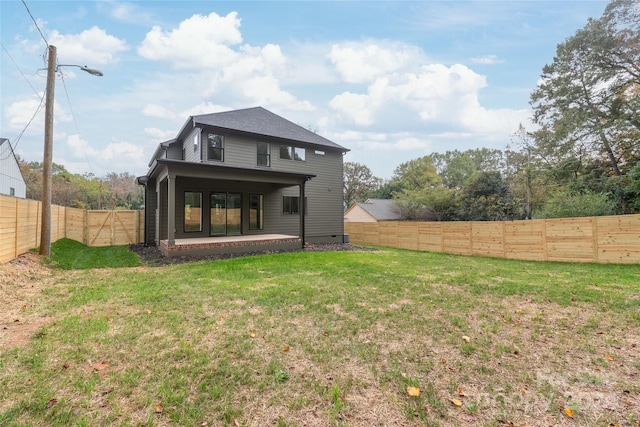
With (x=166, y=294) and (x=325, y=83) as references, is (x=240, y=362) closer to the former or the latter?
(x=166, y=294)

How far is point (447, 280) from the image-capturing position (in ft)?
20.4

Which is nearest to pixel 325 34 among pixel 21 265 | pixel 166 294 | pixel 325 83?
pixel 325 83

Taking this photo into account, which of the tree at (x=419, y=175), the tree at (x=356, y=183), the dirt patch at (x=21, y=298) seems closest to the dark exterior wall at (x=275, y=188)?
the dirt patch at (x=21, y=298)

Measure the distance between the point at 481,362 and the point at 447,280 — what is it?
3.69 m

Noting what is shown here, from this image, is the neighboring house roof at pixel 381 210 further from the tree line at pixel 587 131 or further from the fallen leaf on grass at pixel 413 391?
the fallen leaf on grass at pixel 413 391

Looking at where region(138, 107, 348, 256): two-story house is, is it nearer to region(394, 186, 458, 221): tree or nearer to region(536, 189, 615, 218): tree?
region(536, 189, 615, 218): tree

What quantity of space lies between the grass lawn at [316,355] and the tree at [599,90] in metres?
16.0

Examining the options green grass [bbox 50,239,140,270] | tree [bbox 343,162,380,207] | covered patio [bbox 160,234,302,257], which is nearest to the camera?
green grass [bbox 50,239,140,270]

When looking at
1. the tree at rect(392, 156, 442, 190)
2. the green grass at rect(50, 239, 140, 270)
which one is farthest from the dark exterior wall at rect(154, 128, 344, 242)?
the tree at rect(392, 156, 442, 190)

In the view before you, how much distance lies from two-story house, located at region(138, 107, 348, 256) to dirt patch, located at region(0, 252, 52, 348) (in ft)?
10.0

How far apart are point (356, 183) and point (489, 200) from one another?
65.8 feet

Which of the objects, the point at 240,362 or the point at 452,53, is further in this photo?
the point at 452,53

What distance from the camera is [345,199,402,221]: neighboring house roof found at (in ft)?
90.4

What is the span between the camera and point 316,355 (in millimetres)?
2834
